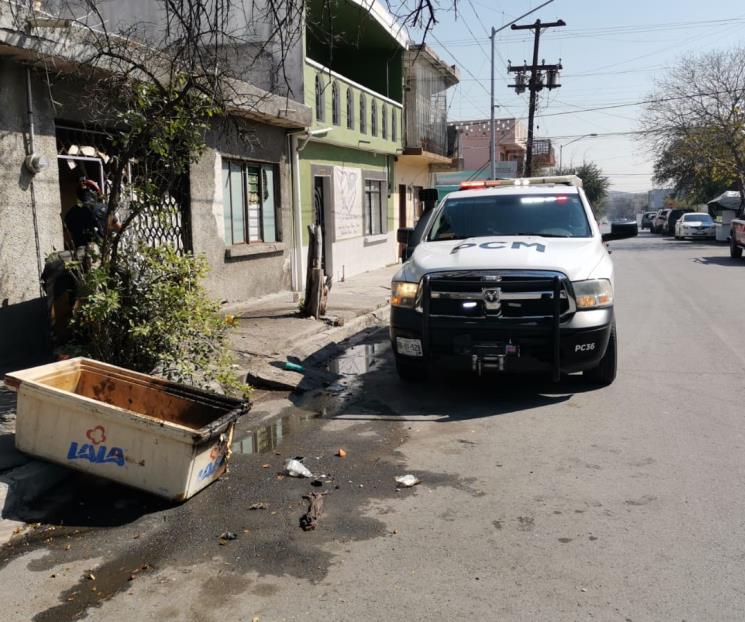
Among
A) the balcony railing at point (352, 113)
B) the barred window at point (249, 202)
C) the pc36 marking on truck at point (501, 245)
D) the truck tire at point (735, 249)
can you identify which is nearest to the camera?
the pc36 marking on truck at point (501, 245)

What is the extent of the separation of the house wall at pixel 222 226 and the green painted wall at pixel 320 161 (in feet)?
2.59

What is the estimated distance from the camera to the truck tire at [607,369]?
710cm

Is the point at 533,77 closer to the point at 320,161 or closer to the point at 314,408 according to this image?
the point at 320,161

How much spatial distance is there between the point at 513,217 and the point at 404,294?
1831 mm

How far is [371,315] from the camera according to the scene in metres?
12.3

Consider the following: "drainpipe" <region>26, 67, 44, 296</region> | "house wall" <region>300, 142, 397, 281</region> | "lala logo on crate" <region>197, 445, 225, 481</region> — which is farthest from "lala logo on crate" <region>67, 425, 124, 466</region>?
"house wall" <region>300, 142, 397, 281</region>

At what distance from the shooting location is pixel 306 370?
8.16 m

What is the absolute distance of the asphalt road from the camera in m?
3.34

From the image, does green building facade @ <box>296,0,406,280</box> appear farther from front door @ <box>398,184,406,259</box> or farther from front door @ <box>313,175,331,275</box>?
front door @ <box>398,184,406,259</box>

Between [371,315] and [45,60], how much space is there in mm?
6534

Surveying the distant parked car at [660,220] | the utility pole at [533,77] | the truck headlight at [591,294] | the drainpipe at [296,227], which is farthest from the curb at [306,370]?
the distant parked car at [660,220]

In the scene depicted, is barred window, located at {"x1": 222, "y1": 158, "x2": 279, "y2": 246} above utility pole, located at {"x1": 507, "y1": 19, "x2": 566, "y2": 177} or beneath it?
beneath

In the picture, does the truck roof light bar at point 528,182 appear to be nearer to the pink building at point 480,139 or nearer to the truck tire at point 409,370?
the truck tire at point 409,370

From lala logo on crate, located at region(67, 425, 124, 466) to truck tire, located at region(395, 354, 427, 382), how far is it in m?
3.20
